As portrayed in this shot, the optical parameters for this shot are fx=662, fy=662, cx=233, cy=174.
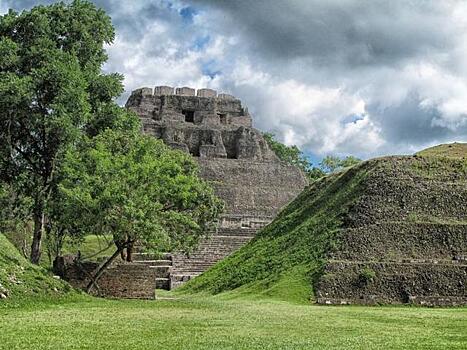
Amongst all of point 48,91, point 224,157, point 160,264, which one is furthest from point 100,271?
point 224,157

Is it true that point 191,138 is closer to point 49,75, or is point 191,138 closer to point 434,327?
point 49,75

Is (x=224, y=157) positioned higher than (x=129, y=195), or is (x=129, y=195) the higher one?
(x=224, y=157)

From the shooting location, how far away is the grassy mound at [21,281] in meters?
15.5

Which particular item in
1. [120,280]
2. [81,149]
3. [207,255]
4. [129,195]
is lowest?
[120,280]

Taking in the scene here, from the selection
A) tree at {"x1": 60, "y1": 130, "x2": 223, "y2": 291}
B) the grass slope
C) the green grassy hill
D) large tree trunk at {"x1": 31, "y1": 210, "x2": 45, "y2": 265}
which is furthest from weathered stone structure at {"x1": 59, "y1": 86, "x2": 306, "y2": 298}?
tree at {"x1": 60, "y1": 130, "x2": 223, "y2": 291}

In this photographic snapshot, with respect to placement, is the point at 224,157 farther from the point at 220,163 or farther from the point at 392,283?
the point at 392,283

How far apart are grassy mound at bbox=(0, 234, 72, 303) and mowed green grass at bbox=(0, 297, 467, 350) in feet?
1.86

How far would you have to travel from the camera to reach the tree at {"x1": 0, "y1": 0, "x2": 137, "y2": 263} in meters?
21.5

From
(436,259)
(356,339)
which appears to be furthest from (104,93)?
(356,339)

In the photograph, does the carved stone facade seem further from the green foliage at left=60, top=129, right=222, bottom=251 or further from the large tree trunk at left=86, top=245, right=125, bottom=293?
the large tree trunk at left=86, top=245, right=125, bottom=293

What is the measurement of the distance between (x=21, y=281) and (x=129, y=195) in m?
4.42

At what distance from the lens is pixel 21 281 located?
53.3 ft

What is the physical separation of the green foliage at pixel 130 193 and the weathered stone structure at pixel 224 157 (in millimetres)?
9635

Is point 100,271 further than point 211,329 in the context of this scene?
Yes
